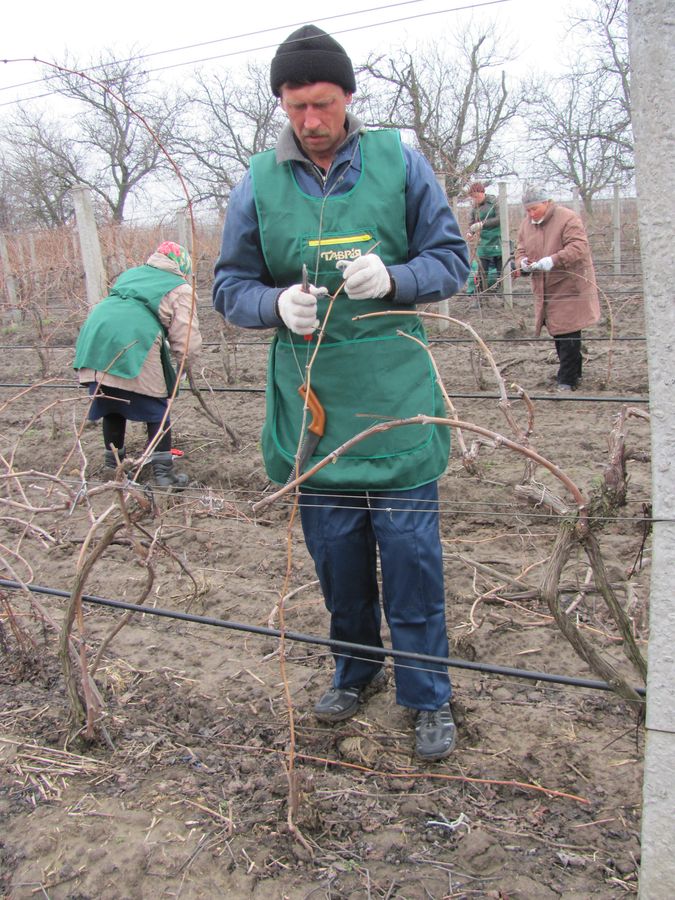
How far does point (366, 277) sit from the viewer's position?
181cm

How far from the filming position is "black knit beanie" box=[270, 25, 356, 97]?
1833mm

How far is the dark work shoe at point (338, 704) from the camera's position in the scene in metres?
2.21

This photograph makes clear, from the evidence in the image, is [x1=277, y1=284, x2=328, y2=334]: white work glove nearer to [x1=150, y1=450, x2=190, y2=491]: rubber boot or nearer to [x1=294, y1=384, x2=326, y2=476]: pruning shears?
[x1=294, y1=384, x2=326, y2=476]: pruning shears

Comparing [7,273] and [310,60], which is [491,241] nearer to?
[7,273]

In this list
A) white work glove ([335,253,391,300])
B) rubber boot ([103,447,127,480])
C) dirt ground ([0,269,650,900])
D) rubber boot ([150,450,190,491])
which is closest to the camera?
dirt ground ([0,269,650,900])

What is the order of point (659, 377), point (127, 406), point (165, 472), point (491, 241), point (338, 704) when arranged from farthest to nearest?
point (491, 241), point (165, 472), point (127, 406), point (338, 704), point (659, 377)

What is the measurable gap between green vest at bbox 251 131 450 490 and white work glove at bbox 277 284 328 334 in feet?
0.40

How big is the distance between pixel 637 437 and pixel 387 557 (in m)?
2.83

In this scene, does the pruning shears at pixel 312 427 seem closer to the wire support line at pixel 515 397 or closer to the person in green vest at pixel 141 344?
the wire support line at pixel 515 397

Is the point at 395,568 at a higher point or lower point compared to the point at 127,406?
lower

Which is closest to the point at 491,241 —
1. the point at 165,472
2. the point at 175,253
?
the point at 175,253

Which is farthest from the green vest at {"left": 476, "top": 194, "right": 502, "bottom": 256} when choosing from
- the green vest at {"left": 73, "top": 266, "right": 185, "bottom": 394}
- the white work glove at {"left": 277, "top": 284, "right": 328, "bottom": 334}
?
the white work glove at {"left": 277, "top": 284, "right": 328, "bottom": 334}

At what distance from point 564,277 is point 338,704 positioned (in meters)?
4.28

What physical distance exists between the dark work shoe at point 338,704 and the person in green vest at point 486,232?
674 centimetres
